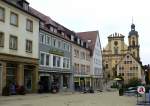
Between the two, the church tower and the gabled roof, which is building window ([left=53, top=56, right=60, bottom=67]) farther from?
the church tower

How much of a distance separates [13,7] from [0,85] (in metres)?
9.25

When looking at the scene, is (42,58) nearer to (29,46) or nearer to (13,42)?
(29,46)

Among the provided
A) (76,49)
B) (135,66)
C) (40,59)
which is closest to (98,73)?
(76,49)

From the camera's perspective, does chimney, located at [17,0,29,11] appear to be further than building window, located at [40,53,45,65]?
No

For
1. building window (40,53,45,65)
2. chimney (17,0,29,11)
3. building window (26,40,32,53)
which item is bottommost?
building window (40,53,45,65)

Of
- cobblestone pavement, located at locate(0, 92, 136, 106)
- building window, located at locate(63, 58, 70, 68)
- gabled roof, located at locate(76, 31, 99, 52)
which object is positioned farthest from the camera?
gabled roof, located at locate(76, 31, 99, 52)

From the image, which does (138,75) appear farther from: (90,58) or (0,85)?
(0,85)

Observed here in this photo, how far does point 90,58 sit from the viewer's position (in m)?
83.3

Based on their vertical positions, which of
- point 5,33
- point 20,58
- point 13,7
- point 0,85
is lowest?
point 0,85

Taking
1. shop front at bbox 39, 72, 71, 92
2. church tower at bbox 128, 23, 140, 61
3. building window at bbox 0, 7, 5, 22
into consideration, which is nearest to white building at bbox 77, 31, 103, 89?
shop front at bbox 39, 72, 71, 92

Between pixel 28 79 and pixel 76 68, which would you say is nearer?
pixel 28 79

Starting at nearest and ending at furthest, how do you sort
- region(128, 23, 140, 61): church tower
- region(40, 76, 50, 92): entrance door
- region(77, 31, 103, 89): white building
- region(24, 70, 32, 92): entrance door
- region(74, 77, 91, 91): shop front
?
1. region(24, 70, 32, 92): entrance door
2. region(40, 76, 50, 92): entrance door
3. region(74, 77, 91, 91): shop front
4. region(77, 31, 103, 89): white building
5. region(128, 23, 140, 61): church tower

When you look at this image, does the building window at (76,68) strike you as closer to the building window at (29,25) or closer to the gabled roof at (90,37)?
the gabled roof at (90,37)

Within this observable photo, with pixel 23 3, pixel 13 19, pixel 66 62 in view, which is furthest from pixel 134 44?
pixel 13 19
